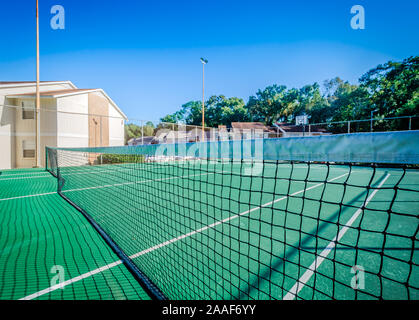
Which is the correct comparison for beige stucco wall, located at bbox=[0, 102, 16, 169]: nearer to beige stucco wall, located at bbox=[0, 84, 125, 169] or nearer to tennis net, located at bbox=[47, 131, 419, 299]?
beige stucco wall, located at bbox=[0, 84, 125, 169]

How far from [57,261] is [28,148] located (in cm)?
1733

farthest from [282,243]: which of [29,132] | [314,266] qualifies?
[29,132]

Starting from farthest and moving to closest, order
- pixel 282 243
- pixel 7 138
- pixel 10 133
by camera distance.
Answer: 1. pixel 10 133
2. pixel 7 138
3. pixel 282 243

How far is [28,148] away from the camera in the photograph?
1598cm

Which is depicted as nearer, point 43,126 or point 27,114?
point 27,114

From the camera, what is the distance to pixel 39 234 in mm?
Answer: 3893

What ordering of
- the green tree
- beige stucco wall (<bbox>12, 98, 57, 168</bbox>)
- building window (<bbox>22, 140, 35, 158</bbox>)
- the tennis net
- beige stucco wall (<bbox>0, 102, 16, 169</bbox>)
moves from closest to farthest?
the tennis net → beige stucco wall (<bbox>0, 102, 16, 169</bbox>) → beige stucco wall (<bbox>12, 98, 57, 168</bbox>) → building window (<bbox>22, 140, 35, 158</bbox>) → the green tree

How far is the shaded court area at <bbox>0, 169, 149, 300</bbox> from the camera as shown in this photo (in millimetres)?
2404

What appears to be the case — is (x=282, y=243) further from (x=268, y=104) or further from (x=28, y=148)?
(x=268, y=104)

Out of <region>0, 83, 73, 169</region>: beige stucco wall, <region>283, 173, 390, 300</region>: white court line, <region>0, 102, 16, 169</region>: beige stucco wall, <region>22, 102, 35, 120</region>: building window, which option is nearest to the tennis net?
<region>283, 173, 390, 300</region>: white court line

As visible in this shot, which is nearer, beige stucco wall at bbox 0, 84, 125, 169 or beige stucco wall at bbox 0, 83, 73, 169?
beige stucco wall at bbox 0, 83, 73, 169

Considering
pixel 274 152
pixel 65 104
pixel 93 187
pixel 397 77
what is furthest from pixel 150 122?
pixel 397 77

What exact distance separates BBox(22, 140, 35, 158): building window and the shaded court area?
1379 centimetres
